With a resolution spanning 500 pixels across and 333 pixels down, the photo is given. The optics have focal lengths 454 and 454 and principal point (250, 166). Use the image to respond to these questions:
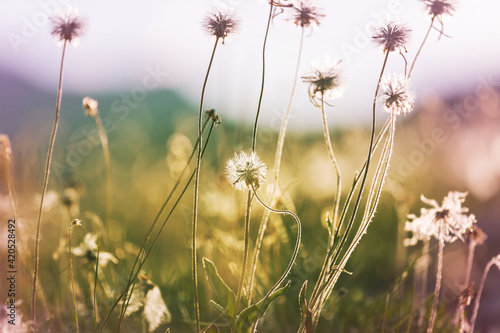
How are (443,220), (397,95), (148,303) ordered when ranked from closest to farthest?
(397,95) < (443,220) < (148,303)

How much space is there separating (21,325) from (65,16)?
108 cm

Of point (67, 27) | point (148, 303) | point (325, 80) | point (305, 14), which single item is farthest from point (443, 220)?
point (67, 27)

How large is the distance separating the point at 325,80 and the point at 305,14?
0.23 metres

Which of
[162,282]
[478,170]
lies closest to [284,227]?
[162,282]

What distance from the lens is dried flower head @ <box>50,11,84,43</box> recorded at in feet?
4.74

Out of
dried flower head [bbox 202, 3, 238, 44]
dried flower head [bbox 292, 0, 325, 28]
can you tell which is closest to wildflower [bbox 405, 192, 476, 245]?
dried flower head [bbox 292, 0, 325, 28]

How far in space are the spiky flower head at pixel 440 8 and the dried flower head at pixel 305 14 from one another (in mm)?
336

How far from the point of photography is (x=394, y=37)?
136cm

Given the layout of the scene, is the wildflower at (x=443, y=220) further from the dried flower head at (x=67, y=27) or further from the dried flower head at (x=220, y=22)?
the dried flower head at (x=67, y=27)

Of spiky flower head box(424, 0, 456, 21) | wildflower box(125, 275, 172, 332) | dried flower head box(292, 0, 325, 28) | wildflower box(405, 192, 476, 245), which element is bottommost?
wildflower box(125, 275, 172, 332)

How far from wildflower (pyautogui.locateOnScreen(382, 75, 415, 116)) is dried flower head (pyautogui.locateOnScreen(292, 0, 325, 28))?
310 mm

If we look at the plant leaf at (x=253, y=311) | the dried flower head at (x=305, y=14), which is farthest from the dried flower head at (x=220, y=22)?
the plant leaf at (x=253, y=311)

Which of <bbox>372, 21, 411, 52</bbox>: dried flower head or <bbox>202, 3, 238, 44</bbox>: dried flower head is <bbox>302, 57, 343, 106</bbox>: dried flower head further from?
<bbox>202, 3, 238, 44</bbox>: dried flower head

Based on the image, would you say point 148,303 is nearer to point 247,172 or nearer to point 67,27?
point 247,172
